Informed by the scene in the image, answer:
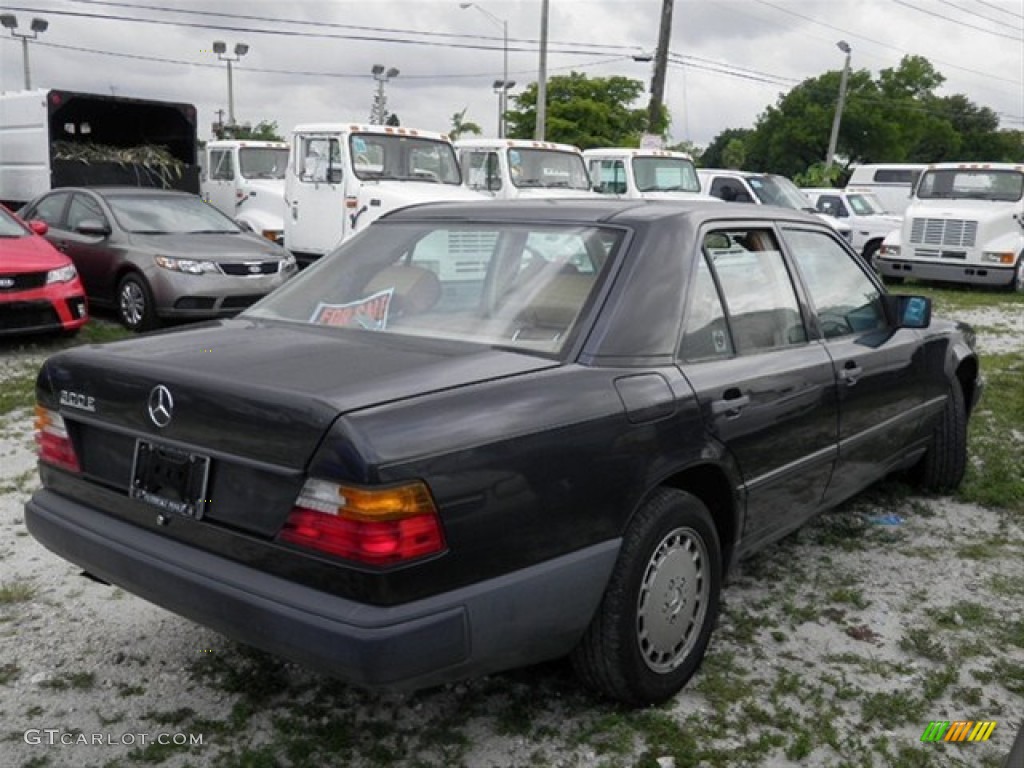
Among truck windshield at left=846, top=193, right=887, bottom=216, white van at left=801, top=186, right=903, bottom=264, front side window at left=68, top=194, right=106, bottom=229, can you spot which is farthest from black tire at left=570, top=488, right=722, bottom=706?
truck windshield at left=846, top=193, right=887, bottom=216

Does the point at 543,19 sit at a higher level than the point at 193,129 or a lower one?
higher

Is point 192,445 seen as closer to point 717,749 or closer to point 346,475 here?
point 346,475

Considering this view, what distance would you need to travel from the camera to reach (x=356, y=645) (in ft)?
7.32

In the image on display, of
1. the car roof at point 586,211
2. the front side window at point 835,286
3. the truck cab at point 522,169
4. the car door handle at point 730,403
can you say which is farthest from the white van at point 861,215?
the car door handle at point 730,403

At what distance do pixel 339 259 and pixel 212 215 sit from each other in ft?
26.0

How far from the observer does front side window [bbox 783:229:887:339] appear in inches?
157

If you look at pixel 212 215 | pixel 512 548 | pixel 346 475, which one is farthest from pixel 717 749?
pixel 212 215

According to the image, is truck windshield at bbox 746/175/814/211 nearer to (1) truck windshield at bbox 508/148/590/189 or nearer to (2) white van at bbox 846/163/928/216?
(1) truck windshield at bbox 508/148/590/189

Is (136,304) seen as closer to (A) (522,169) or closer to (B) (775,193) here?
(A) (522,169)

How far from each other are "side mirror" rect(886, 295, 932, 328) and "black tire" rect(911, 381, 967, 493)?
2.59ft

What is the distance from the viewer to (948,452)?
16.8 ft

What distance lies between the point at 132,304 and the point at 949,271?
43.8 ft

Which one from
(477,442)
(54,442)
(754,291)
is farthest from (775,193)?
(477,442)

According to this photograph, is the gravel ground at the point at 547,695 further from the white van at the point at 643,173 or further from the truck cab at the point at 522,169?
the white van at the point at 643,173
